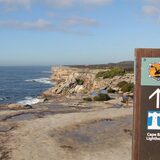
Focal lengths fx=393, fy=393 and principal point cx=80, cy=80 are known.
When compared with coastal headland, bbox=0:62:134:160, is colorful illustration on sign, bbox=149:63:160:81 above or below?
above

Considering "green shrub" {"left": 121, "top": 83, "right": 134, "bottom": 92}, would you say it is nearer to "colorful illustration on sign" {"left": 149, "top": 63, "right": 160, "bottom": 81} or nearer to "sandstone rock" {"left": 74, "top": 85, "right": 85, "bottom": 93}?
"sandstone rock" {"left": 74, "top": 85, "right": 85, "bottom": 93}

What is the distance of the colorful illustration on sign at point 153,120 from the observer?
8398mm

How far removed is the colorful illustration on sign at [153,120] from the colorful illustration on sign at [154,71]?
29.3 inches

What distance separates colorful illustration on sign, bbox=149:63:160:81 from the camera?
8391 mm

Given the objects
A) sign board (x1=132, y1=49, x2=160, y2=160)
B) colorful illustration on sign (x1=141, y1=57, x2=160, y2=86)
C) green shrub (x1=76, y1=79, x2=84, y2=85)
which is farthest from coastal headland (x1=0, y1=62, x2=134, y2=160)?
green shrub (x1=76, y1=79, x2=84, y2=85)

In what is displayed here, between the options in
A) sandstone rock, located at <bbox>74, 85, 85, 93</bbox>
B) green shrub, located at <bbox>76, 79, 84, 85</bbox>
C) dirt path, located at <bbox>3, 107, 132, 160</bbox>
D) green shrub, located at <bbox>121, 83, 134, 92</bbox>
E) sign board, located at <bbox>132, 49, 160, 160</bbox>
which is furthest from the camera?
green shrub, located at <bbox>76, 79, 84, 85</bbox>

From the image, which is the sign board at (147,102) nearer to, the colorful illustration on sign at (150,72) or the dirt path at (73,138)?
the colorful illustration on sign at (150,72)

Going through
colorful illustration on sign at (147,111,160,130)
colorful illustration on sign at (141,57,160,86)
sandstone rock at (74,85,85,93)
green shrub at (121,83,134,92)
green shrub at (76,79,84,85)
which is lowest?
sandstone rock at (74,85,85,93)

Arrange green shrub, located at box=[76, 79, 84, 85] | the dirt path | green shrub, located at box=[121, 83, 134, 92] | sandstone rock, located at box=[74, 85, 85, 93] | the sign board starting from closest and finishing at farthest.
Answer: the sign board
the dirt path
green shrub, located at box=[121, 83, 134, 92]
sandstone rock, located at box=[74, 85, 85, 93]
green shrub, located at box=[76, 79, 84, 85]

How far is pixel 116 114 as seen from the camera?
2752 cm

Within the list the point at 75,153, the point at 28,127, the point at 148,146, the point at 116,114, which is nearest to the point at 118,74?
the point at 116,114

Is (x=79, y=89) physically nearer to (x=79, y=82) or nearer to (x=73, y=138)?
(x=79, y=82)

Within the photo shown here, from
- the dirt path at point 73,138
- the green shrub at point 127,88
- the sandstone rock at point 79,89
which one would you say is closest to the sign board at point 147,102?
the dirt path at point 73,138

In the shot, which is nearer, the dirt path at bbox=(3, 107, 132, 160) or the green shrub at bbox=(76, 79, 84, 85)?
the dirt path at bbox=(3, 107, 132, 160)
